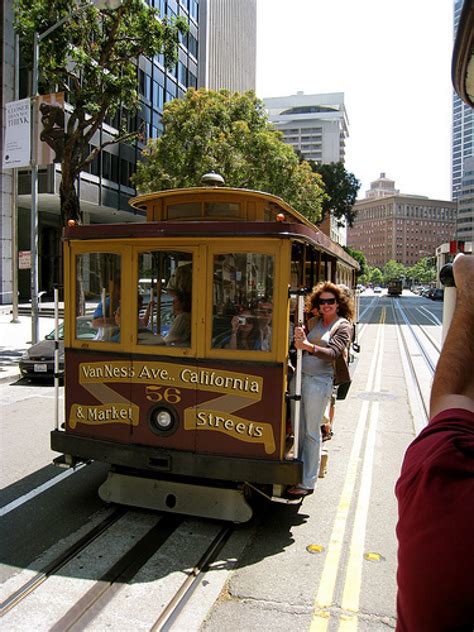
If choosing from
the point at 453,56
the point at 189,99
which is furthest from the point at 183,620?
the point at 189,99

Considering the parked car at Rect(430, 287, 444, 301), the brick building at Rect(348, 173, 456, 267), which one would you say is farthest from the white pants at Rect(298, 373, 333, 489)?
the brick building at Rect(348, 173, 456, 267)

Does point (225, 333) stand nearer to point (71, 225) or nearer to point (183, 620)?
point (71, 225)

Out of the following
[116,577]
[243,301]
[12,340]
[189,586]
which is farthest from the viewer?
[12,340]

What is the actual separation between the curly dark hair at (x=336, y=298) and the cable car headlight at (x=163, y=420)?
1780mm

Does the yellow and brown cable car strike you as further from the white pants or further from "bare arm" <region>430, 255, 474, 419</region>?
"bare arm" <region>430, 255, 474, 419</region>

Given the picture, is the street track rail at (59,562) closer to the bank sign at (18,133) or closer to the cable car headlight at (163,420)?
the cable car headlight at (163,420)

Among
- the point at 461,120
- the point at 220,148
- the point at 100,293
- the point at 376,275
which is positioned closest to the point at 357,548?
the point at 100,293

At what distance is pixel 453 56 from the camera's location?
1668mm

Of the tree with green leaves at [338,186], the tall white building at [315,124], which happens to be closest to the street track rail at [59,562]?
the tree with green leaves at [338,186]

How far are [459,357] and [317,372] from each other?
3965 millimetres

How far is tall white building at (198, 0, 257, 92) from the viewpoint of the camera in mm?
49094

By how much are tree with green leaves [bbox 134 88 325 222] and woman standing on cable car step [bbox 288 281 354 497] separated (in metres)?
17.2

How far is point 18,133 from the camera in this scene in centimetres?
1430

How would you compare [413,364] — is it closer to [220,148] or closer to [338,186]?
[220,148]
